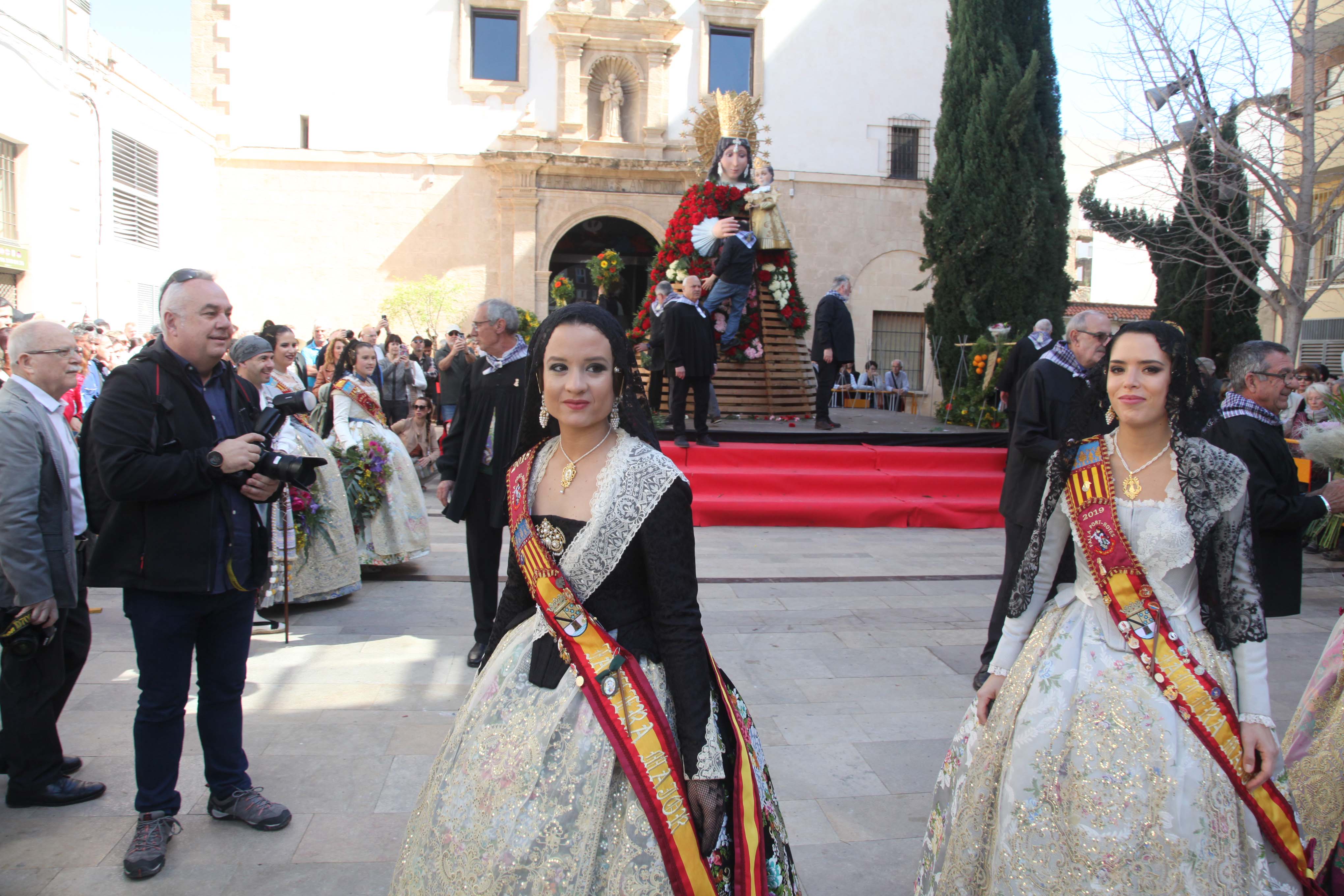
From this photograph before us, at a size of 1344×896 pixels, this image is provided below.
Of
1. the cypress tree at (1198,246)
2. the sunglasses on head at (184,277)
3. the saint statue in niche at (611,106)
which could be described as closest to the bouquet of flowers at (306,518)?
the sunglasses on head at (184,277)

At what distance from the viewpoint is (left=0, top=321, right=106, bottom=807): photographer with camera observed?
10.6 ft

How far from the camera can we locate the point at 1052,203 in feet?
53.4

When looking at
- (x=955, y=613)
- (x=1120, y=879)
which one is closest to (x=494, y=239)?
(x=955, y=613)

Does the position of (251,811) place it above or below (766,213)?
below

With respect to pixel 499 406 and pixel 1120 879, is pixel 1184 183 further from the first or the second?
pixel 1120 879

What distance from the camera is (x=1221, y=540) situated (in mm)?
2410

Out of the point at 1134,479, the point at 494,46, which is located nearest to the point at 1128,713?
the point at 1134,479

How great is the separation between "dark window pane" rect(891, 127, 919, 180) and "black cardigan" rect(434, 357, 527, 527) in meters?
19.6

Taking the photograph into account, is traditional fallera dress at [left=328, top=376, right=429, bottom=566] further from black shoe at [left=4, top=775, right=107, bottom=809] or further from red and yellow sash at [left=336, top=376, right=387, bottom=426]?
black shoe at [left=4, top=775, right=107, bottom=809]

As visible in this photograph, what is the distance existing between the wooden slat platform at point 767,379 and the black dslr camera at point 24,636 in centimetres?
815

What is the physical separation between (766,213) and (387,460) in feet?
18.2

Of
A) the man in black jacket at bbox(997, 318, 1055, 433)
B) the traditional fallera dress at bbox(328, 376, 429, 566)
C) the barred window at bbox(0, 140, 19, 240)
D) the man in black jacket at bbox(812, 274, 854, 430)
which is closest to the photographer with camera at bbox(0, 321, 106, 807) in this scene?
the traditional fallera dress at bbox(328, 376, 429, 566)

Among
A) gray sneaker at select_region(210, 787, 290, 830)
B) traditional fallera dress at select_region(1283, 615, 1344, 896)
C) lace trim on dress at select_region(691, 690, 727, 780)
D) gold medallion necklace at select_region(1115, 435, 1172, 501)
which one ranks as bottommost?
gray sneaker at select_region(210, 787, 290, 830)

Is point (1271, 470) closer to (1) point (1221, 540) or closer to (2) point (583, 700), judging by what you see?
(1) point (1221, 540)
